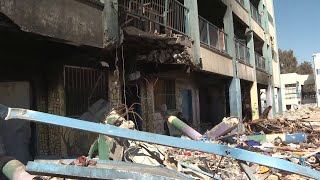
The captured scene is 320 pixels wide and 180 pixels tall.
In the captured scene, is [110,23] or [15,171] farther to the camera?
[110,23]

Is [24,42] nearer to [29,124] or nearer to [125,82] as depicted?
[29,124]

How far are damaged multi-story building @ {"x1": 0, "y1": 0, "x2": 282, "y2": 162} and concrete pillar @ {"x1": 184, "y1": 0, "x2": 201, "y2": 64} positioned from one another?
2 cm

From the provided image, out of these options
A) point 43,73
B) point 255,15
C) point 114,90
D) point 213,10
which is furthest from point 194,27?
point 255,15

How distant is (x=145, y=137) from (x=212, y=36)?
13.4 m

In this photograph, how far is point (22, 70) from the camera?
27.2 ft

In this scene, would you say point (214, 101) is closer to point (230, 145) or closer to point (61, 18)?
point (230, 145)

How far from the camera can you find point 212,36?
55.3ft

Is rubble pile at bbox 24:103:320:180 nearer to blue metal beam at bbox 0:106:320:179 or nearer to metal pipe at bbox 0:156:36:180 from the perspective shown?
blue metal beam at bbox 0:106:320:179

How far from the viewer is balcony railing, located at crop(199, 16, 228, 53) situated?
15248 millimetres

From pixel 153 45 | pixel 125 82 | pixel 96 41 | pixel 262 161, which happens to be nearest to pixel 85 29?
pixel 96 41

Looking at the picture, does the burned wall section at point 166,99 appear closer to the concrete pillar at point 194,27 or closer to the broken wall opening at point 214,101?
the concrete pillar at point 194,27

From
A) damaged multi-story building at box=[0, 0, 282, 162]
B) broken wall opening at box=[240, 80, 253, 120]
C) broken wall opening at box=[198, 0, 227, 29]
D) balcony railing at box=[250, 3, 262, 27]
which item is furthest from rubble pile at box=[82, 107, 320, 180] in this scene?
balcony railing at box=[250, 3, 262, 27]

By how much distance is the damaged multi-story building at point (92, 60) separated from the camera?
7.28 m

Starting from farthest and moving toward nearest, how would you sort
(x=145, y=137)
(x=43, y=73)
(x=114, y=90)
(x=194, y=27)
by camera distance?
(x=194, y=27) < (x=114, y=90) < (x=43, y=73) < (x=145, y=137)
